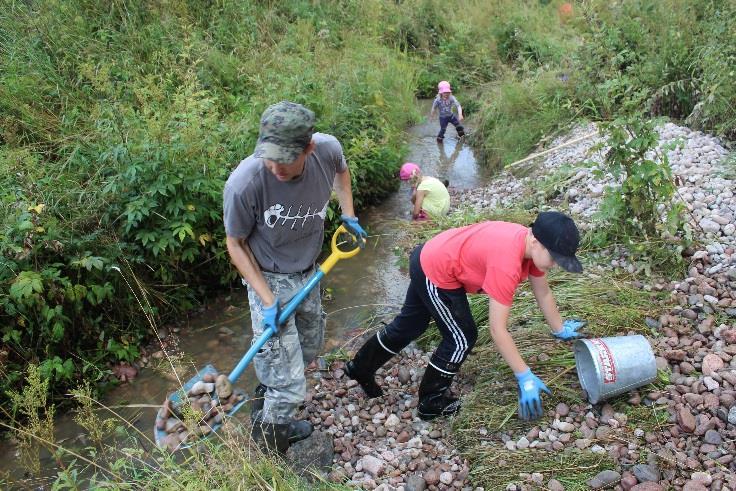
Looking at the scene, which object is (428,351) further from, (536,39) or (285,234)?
(536,39)

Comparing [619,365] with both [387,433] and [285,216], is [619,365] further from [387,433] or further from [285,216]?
[285,216]

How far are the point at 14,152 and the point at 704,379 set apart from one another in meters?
4.89

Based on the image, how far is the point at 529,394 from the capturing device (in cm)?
276

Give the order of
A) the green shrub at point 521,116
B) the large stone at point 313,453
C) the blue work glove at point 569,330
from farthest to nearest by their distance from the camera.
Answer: the green shrub at point 521,116 < the blue work glove at point 569,330 < the large stone at point 313,453

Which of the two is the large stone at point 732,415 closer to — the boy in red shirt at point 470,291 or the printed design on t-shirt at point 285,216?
the boy in red shirt at point 470,291

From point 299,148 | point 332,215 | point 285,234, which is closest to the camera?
point 299,148

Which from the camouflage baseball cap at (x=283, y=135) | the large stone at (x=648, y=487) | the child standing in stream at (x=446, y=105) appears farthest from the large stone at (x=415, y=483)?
the child standing in stream at (x=446, y=105)

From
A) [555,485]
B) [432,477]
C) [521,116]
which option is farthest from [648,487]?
[521,116]

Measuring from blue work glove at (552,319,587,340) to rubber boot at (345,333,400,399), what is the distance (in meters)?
0.96

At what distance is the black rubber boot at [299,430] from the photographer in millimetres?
3223

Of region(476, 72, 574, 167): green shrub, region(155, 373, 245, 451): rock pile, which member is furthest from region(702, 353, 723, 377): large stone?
region(476, 72, 574, 167): green shrub

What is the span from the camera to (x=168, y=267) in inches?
170

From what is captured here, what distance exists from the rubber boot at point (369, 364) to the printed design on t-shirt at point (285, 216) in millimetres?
913

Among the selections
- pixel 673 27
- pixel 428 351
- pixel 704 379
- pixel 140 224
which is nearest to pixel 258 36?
pixel 140 224
